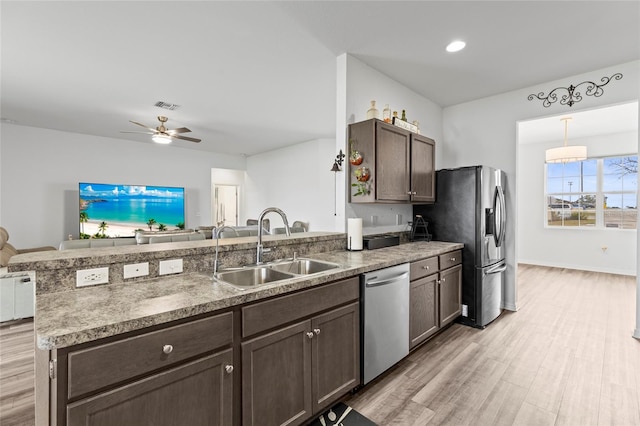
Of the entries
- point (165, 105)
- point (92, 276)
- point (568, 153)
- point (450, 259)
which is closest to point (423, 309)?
point (450, 259)

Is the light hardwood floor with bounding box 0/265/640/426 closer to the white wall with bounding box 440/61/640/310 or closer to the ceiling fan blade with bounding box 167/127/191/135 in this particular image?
the white wall with bounding box 440/61/640/310

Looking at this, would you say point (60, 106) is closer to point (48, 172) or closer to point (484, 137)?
point (48, 172)

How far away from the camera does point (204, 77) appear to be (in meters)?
3.46

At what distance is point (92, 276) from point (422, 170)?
10.1ft

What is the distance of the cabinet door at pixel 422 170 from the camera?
10.5 ft

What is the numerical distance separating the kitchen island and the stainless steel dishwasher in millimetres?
97

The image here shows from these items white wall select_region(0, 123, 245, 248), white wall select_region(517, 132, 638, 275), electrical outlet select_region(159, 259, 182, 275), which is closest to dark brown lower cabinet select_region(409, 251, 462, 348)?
electrical outlet select_region(159, 259, 182, 275)

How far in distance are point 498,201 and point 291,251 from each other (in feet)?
8.50

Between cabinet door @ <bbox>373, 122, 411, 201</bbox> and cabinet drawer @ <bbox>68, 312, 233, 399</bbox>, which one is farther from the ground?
cabinet door @ <bbox>373, 122, 411, 201</bbox>

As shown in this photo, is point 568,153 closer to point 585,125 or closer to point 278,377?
point 585,125

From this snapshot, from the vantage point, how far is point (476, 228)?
321 cm

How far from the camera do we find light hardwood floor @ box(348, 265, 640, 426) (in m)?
1.85

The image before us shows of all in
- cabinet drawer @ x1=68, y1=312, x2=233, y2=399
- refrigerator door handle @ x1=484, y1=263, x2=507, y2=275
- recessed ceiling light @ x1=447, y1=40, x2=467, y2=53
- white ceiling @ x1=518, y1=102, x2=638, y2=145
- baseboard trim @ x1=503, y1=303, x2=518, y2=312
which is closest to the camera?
cabinet drawer @ x1=68, y1=312, x2=233, y2=399

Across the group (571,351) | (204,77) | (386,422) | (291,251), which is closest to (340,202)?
(291,251)
